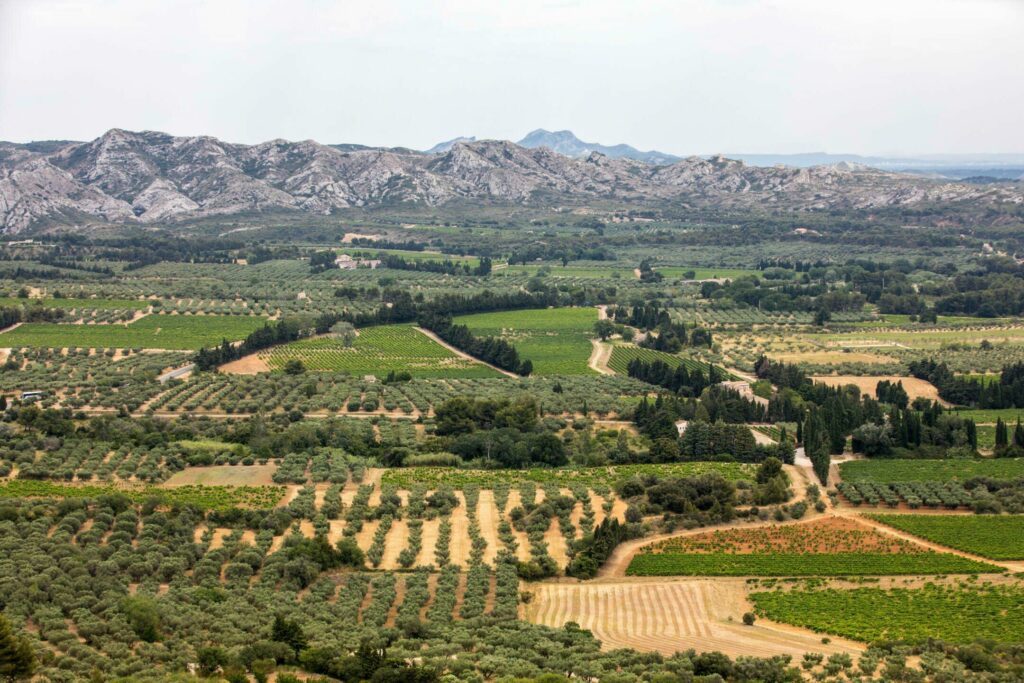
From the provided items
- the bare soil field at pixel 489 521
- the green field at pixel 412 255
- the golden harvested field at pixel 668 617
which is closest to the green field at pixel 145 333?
the bare soil field at pixel 489 521

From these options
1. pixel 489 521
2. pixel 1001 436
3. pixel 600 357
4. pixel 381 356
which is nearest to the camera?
pixel 489 521

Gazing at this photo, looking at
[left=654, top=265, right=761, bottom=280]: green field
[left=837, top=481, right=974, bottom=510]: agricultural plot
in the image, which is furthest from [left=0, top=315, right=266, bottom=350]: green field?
[left=654, top=265, right=761, bottom=280]: green field

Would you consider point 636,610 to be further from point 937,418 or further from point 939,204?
point 939,204

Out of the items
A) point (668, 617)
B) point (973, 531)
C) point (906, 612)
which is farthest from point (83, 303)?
point (906, 612)

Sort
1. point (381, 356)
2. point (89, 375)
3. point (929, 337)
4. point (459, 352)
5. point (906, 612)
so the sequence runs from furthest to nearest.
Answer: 1. point (929, 337)
2. point (459, 352)
3. point (381, 356)
4. point (89, 375)
5. point (906, 612)

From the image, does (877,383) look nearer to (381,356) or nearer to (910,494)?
(910,494)

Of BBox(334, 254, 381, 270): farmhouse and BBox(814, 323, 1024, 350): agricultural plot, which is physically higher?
BBox(334, 254, 381, 270): farmhouse

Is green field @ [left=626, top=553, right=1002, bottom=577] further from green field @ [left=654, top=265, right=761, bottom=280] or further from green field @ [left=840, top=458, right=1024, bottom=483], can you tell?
green field @ [left=654, top=265, right=761, bottom=280]

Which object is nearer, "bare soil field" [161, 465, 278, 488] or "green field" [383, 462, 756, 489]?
"bare soil field" [161, 465, 278, 488]
